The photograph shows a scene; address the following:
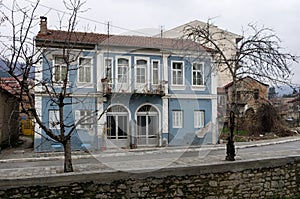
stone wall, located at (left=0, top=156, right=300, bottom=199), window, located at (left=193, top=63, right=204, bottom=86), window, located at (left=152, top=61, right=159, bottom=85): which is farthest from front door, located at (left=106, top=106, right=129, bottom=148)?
stone wall, located at (left=0, top=156, right=300, bottom=199)

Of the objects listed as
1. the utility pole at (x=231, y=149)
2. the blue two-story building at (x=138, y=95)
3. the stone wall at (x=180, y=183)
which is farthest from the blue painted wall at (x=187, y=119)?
the stone wall at (x=180, y=183)

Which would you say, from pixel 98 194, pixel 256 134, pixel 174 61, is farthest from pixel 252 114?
pixel 98 194

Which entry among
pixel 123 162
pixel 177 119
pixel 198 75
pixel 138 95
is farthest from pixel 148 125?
pixel 123 162

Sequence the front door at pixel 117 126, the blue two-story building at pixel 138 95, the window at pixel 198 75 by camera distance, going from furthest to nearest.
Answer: the window at pixel 198 75
the front door at pixel 117 126
the blue two-story building at pixel 138 95

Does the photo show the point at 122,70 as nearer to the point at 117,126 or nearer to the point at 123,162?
the point at 117,126

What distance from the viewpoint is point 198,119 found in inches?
792

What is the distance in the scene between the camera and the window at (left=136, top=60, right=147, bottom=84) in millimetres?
18688

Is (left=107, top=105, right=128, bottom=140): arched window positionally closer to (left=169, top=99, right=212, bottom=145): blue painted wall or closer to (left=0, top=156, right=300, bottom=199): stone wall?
(left=169, top=99, right=212, bottom=145): blue painted wall

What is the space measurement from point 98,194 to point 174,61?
13917 millimetres

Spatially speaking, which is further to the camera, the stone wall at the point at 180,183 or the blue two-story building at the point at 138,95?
the blue two-story building at the point at 138,95

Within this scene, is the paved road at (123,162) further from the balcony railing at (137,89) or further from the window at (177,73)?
the window at (177,73)

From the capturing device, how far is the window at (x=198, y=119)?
2000 cm

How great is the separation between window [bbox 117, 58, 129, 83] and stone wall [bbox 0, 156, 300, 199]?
1144 centimetres

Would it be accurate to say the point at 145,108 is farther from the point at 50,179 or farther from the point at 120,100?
the point at 50,179
